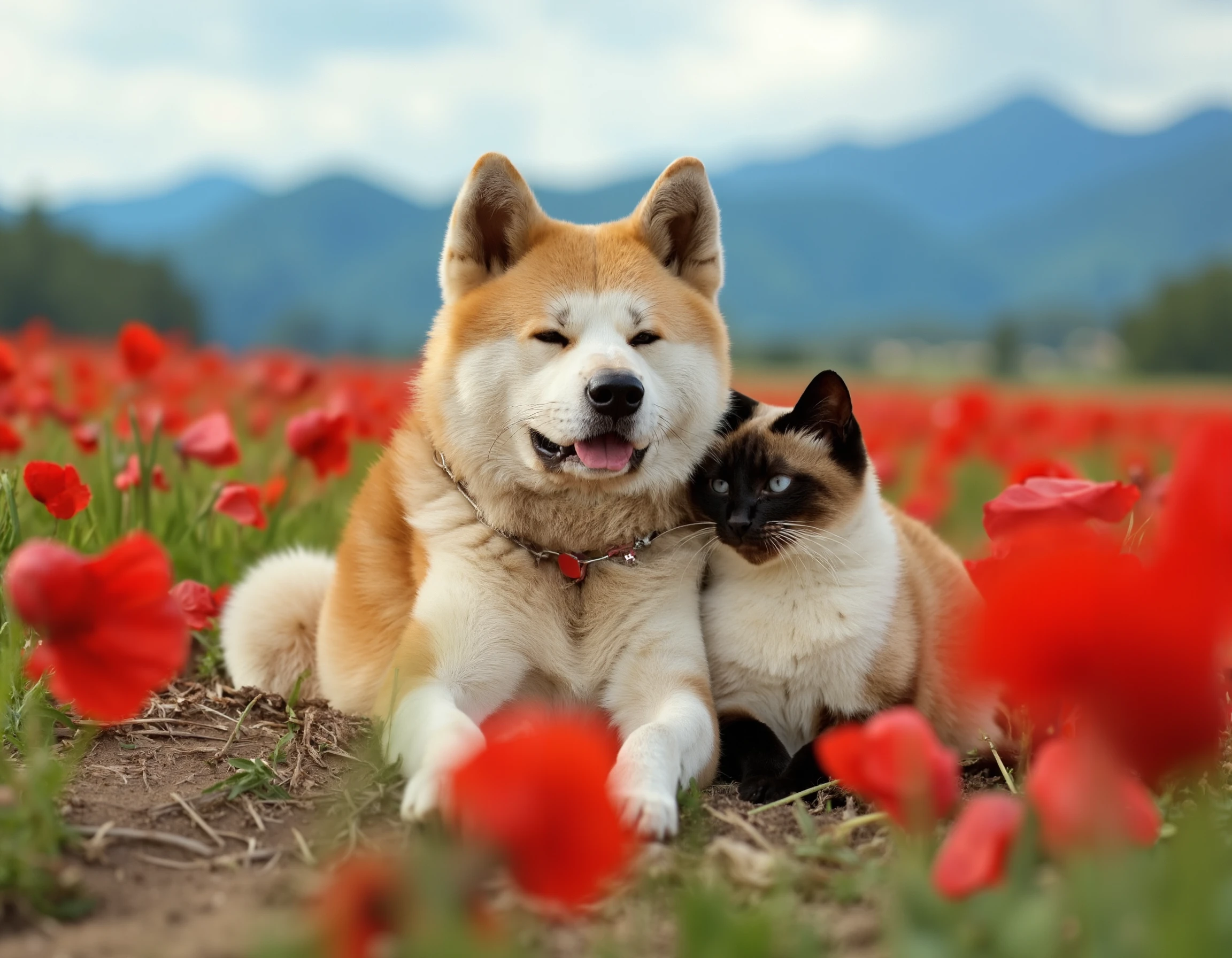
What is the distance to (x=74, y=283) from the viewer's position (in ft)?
107

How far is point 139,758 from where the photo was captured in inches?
111

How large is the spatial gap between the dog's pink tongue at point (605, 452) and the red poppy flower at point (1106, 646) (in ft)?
5.72

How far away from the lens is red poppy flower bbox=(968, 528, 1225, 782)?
118cm

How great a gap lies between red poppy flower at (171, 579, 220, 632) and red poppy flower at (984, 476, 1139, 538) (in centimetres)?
243

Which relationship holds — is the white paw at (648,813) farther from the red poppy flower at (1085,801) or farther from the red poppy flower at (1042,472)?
the red poppy flower at (1042,472)

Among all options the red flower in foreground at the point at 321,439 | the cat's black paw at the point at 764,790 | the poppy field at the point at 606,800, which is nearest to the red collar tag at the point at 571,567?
the poppy field at the point at 606,800

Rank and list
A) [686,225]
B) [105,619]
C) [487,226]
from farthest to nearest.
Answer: [686,225], [487,226], [105,619]

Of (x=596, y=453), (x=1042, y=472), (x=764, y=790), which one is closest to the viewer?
(x=764, y=790)

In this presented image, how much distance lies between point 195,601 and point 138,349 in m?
1.60

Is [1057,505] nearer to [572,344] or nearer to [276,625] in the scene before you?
[572,344]

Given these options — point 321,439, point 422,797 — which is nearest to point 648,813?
point 422,797

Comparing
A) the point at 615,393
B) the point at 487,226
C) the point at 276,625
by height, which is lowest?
the point at 276,625

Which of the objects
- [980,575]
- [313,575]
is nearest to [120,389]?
[313,575]

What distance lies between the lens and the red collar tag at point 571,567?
3.09 m
